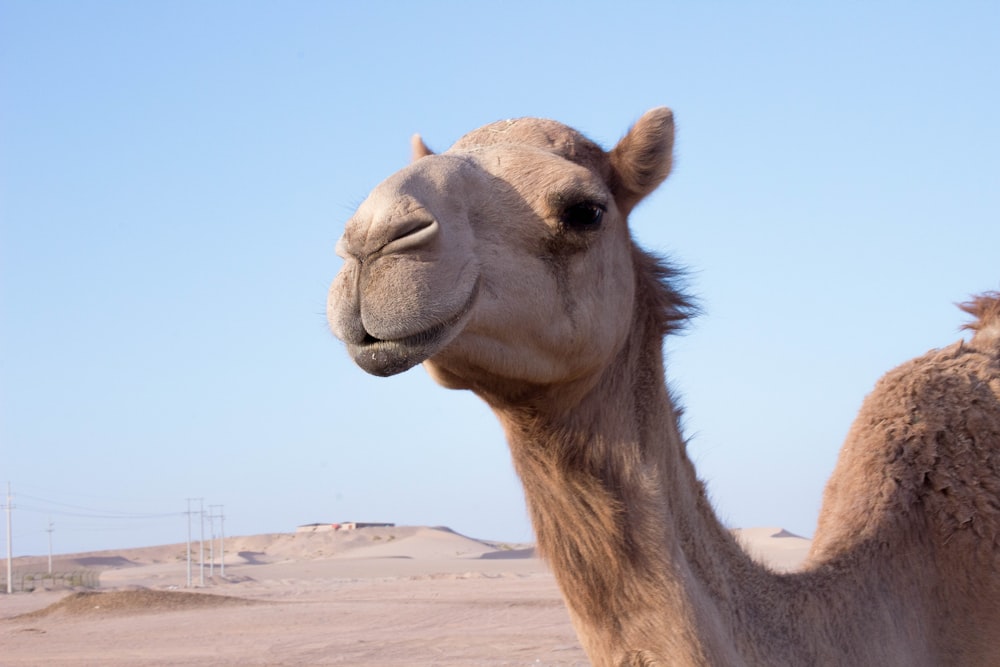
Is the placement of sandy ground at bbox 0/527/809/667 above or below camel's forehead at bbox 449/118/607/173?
below

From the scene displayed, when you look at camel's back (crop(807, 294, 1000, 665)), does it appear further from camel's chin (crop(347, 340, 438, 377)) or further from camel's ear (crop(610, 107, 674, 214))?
camel's chin (crop(347, 340, 438, 377))

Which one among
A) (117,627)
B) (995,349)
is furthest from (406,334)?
(117,627)

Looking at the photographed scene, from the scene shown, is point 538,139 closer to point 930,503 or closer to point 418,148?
point 418,148

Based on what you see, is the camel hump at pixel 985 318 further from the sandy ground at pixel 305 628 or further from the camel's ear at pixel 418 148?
the camel's ear at pixel 418 148

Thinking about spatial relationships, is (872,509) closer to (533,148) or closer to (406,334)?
(533,148)

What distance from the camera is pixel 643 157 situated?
3961 millimetres

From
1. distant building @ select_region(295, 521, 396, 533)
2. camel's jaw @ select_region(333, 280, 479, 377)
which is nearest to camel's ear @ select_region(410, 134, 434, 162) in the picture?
camel's jaw @ select_region(333, 280, 479, 377)

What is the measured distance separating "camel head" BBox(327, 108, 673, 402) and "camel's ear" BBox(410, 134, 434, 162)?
1.84 ft

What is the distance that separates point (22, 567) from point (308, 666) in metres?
57.7

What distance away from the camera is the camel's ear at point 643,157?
13.0 ft

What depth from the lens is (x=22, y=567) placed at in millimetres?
63781

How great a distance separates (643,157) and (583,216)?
0.49 meters

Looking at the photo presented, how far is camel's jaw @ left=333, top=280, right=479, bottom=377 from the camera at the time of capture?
2906 millimetres

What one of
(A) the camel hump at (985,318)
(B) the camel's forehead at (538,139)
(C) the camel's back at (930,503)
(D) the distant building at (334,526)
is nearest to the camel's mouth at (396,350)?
(B) the camel's forehead at (538,139)
